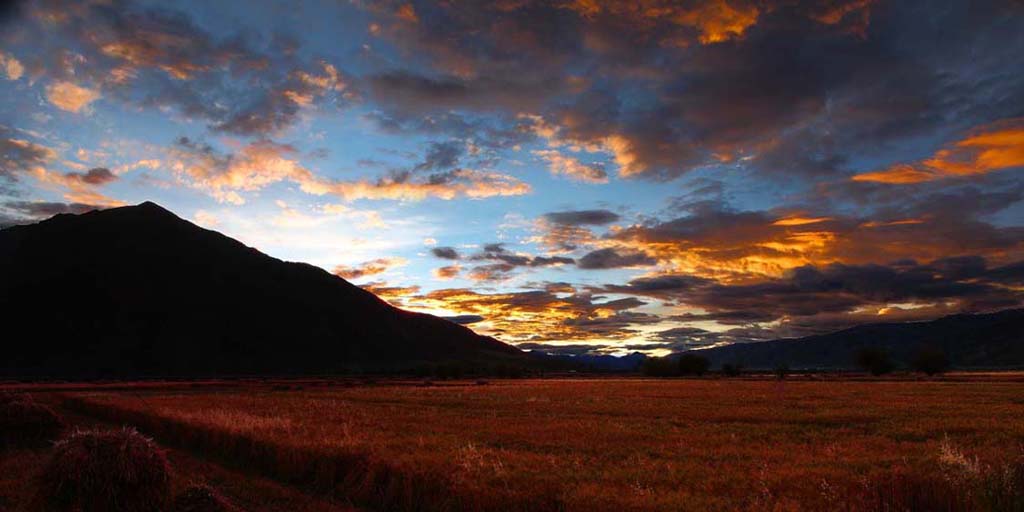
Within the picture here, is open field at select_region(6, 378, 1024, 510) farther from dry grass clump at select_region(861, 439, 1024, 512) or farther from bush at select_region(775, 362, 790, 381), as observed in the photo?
bush at select_region(775, 362, 790, 381)

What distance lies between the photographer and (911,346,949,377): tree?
135500 mm

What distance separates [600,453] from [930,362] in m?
148

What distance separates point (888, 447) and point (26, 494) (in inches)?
968

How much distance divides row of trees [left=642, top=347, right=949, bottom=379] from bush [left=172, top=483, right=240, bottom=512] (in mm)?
136977

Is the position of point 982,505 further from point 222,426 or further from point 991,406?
point 991,406

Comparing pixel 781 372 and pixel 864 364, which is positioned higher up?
pixel 864 364

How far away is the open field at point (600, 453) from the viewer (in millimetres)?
12516

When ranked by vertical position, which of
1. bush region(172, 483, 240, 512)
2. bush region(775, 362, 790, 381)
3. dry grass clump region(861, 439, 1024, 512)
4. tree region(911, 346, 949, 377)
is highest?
tree region(911, 346, 949, 377)

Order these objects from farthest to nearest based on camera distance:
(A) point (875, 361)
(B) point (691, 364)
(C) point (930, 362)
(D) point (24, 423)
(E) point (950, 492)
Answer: (B) point (691, 364)
(A) point (875, 361)
(C) point (930, 362)
(D) point (24, 423)
(E) point (950, 492)

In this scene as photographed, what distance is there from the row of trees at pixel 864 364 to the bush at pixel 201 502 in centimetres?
13698

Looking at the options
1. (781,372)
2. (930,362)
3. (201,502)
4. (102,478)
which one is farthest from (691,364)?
(201,502)

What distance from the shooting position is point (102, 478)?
42.9ft

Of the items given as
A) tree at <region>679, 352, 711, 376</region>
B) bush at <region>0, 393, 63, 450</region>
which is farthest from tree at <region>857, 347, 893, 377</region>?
bush at <region>0, 393, 63, 450</region>

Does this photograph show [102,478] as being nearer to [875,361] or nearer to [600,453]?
[600,453]
